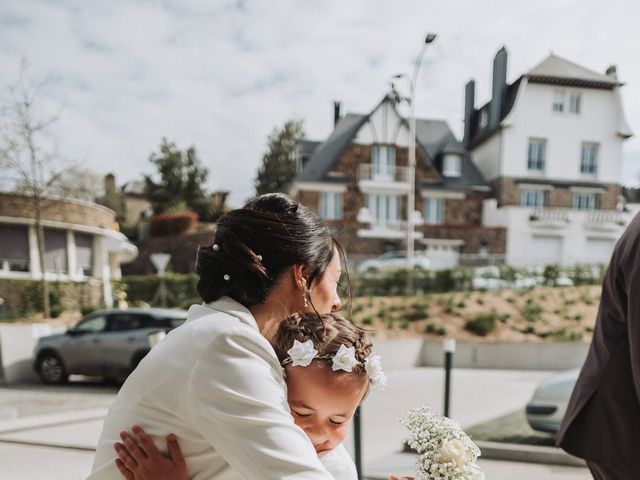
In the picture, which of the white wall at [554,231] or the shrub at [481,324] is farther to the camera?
the white wall at [554,231]

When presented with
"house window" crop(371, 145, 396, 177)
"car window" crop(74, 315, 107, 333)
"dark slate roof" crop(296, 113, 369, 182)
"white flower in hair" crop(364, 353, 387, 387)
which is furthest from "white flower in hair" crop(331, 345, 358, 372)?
"house window" crop(371, 145, 396, 177)

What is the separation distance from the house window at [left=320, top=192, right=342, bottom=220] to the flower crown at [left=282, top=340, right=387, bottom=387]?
28399mm

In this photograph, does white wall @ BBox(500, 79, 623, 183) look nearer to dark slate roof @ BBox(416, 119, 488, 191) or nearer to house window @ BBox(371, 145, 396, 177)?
dark slate roof @ BBox(416, 119, 488, 191)

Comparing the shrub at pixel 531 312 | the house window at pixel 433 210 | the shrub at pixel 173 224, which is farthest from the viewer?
the shrub at pixel 173 224

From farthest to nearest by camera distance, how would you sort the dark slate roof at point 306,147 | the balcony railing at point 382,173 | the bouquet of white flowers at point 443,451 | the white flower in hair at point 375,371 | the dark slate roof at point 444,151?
the dark slate roof at point 306,147 < the dark slate roof at point 444,151 < the balcony railing at point 382,173 < the white flower in hair at point 375,371 < the bouquet of white flowers at point 443,451

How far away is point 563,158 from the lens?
31812 millimetres

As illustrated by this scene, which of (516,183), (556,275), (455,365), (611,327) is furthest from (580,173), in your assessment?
(611,327)

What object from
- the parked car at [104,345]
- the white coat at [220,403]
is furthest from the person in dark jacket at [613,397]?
the parked car at [104,345]

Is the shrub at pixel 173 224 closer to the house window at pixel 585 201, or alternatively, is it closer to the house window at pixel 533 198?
the house window at pixel 533 198

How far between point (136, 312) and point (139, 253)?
2579cm

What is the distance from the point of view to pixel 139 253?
111 ft

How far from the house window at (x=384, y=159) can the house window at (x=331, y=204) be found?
3.05 meters

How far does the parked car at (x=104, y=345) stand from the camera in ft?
30.6

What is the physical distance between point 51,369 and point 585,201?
3284 centimetres
